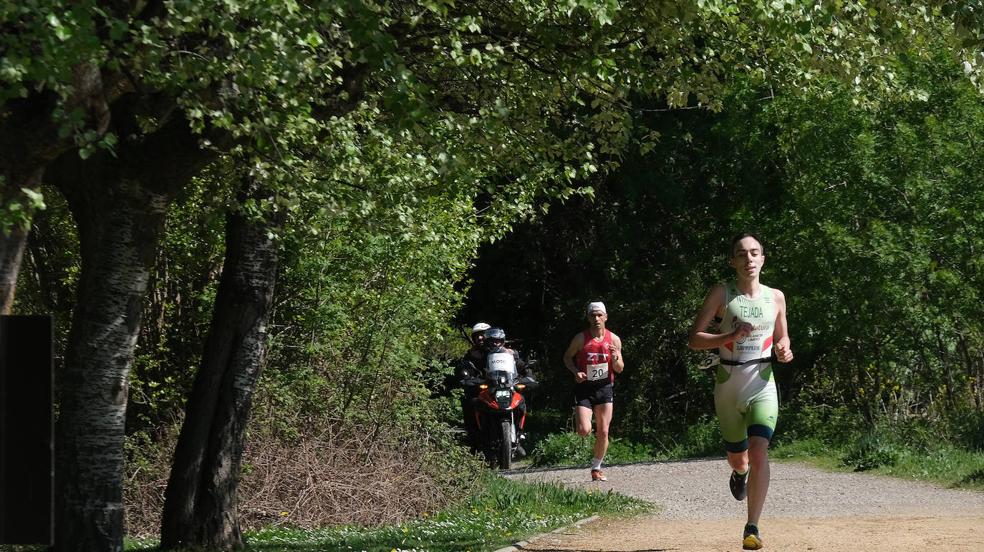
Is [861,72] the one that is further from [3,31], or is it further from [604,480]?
[3,31]

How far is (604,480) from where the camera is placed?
49.5ft

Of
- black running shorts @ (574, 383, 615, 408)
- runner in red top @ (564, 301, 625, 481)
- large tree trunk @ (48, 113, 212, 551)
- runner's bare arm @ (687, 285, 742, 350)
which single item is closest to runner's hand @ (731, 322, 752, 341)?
runner's bare arm @ (687, 285, 742, 350)

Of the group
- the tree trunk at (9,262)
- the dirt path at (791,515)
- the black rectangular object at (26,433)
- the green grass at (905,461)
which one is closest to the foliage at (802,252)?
the green grass at (905,461)

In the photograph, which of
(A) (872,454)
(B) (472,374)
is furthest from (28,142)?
(B) (472,374)

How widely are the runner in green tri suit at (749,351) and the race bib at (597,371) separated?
5239 mm

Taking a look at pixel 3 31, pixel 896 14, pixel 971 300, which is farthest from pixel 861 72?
pixel 3 31

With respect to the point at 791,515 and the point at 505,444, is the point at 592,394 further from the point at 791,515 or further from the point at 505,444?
the point at 791,515

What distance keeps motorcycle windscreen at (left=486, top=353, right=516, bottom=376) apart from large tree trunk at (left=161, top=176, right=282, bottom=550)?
716 centimetres

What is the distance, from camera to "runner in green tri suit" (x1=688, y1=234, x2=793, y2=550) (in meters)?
9.02

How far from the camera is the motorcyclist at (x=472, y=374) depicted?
17.7 meters

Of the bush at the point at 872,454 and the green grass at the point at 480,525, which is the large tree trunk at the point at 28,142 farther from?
the bush at the point at 872,454

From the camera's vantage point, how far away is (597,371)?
14664 mm

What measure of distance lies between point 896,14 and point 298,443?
21.7ft

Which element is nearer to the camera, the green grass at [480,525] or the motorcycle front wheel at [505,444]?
the green grass at [480,525]
